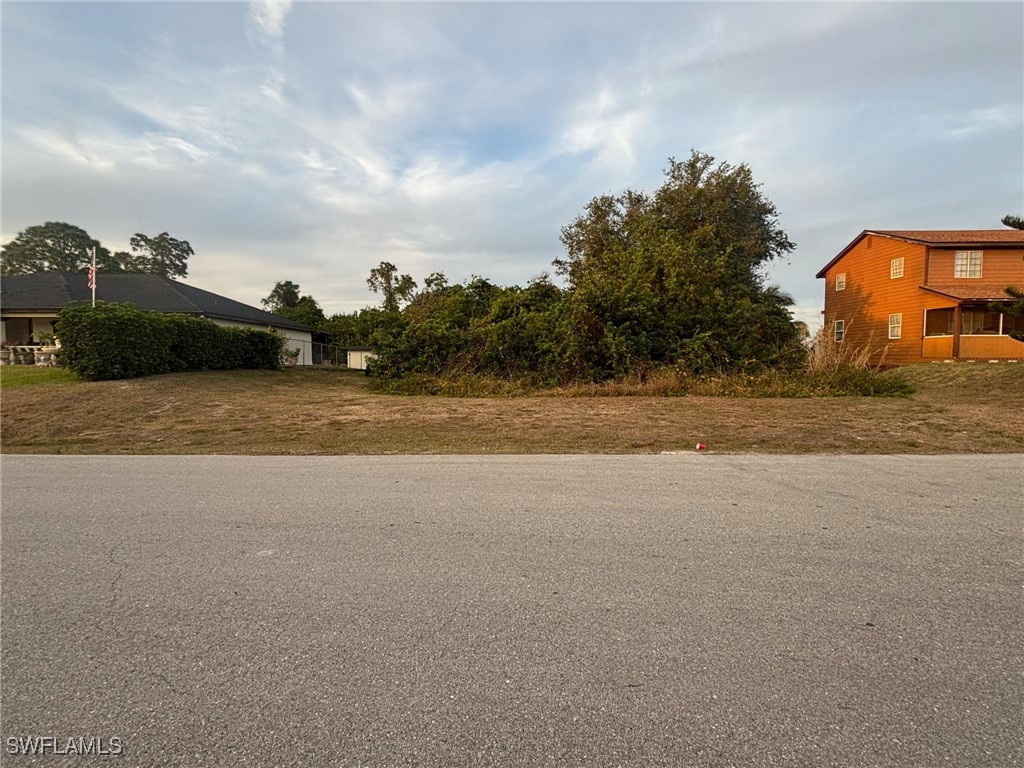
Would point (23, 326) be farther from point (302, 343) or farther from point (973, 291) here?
point (973, 291)

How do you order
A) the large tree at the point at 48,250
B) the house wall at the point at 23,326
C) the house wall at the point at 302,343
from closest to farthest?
the house wall at the point at 23,326 → the house wall at the point at 302,343 → the large tree at the point at 48,250

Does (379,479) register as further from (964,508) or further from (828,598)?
(964,508)

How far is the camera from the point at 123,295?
2950 cm

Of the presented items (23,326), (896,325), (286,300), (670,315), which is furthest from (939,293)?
(286,300)

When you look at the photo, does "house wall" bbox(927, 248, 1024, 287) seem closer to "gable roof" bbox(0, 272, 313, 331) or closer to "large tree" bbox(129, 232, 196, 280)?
"gable roof" bbox(0, 272, 313, 331)

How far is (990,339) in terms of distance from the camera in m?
24.4

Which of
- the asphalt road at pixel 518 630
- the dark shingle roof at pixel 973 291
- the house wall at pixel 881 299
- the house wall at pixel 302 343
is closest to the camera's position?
the asphalt road at pixel 518 630

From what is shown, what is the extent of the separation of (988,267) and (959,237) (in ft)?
6.72

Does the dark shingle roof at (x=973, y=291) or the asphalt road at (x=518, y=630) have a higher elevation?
the dark shingle roof at (x=973, y=291)

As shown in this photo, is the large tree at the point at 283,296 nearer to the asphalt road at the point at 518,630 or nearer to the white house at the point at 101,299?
the white house at the point at 101,299

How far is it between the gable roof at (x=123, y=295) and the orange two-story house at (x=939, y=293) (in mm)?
30307

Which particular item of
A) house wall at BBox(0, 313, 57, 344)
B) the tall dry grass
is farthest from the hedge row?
house wall at BBox(0, 313, 57, 344)

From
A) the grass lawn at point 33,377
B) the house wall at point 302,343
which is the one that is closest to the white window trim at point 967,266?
the house wall at point 302,343

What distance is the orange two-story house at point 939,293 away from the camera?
969 inches
